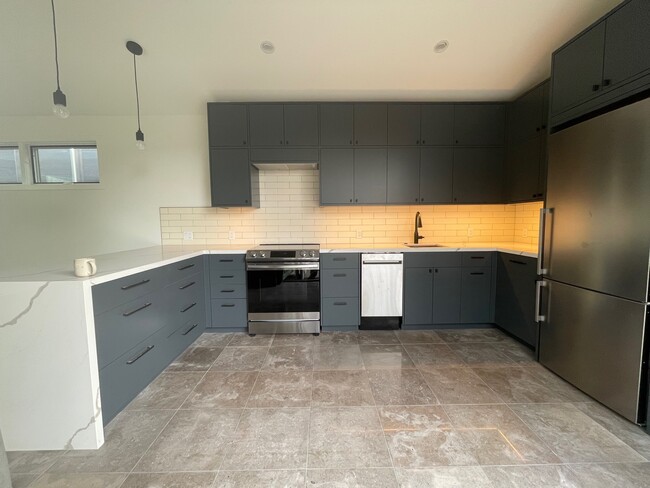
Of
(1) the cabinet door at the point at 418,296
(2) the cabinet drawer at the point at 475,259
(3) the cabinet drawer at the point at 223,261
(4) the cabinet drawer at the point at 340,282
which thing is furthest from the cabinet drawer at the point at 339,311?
(2) the cabinet drawer at the point at 475,259

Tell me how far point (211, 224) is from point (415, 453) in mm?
3230

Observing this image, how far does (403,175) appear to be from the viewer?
3.21 meters

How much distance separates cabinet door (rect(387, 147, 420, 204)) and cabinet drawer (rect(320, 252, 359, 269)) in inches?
32.9

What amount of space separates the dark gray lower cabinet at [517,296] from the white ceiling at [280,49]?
1.96 metres

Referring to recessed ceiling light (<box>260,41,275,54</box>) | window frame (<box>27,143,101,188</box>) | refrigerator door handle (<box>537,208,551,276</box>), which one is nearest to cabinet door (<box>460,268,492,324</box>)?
refrigerator door handle (<box>537,208,551,276</box>)

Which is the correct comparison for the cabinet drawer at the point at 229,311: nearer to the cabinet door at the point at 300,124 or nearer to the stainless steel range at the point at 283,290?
the stainless steel range at the point at 283,290

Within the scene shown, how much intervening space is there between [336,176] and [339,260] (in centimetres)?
100

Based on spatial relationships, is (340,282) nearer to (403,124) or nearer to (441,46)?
(403,124)

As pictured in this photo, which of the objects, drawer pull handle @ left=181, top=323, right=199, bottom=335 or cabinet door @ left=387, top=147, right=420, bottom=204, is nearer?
drawer pull handle @ left=181, top=323, right=199, bottom=335

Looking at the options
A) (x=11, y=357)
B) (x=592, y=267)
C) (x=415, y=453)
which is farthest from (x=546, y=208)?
(x=11, y=357)

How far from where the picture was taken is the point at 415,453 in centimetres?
145

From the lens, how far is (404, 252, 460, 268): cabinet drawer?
303 cm

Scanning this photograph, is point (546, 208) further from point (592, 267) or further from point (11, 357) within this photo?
point (11, 357)

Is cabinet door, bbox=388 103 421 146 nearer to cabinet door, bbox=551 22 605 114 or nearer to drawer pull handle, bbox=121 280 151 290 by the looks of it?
cabinet door, bbox=551 22 605 114
